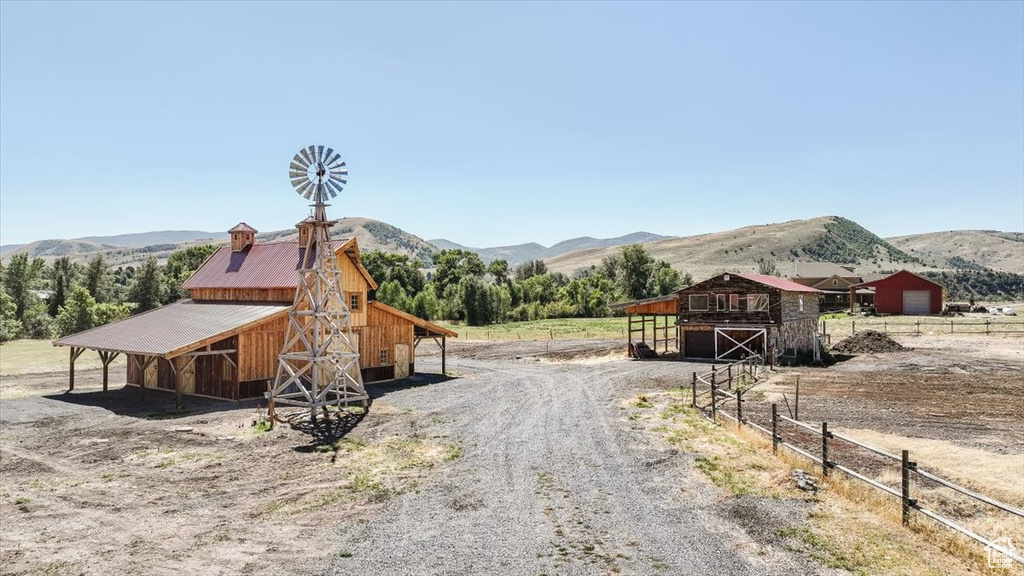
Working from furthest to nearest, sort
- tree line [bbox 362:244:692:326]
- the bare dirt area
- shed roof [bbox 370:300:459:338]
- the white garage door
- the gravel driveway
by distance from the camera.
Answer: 1. tree line [bbox 362:244:692:326]
2. the white garage door
3. shed roof [bbox 370:300:459:338]
4. the bare dirt area
5. the gravel driveway

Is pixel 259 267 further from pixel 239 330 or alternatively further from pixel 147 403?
pixel 147 403

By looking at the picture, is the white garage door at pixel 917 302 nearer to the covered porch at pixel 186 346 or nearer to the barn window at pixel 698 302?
the barn window at pixel 698 302

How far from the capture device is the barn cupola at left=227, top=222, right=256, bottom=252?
42438mm

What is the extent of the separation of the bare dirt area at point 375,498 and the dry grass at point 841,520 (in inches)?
19.9

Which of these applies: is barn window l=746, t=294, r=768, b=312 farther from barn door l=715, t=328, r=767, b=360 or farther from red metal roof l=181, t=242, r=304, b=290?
red metal roof l=181, t=242, r=304, b=290

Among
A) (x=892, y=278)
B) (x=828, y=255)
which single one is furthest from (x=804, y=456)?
(x=828, y=255)

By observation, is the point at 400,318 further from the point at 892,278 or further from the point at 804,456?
the point at 892,278

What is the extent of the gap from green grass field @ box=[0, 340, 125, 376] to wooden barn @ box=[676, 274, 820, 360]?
41797mm

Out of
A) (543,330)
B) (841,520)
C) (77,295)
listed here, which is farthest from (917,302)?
(77,295)

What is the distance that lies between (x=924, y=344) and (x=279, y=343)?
163 ft

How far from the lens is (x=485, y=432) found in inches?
946

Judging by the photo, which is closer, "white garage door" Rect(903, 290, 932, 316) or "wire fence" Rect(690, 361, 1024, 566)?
"wire fence" Rect(690, 361, 1024, 566)

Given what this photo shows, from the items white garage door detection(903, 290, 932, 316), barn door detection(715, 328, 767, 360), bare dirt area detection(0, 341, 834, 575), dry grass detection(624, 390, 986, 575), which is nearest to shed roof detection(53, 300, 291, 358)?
bare dirt area detection(0, 341, 834, 575)

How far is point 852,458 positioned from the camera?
1955 centimetres
